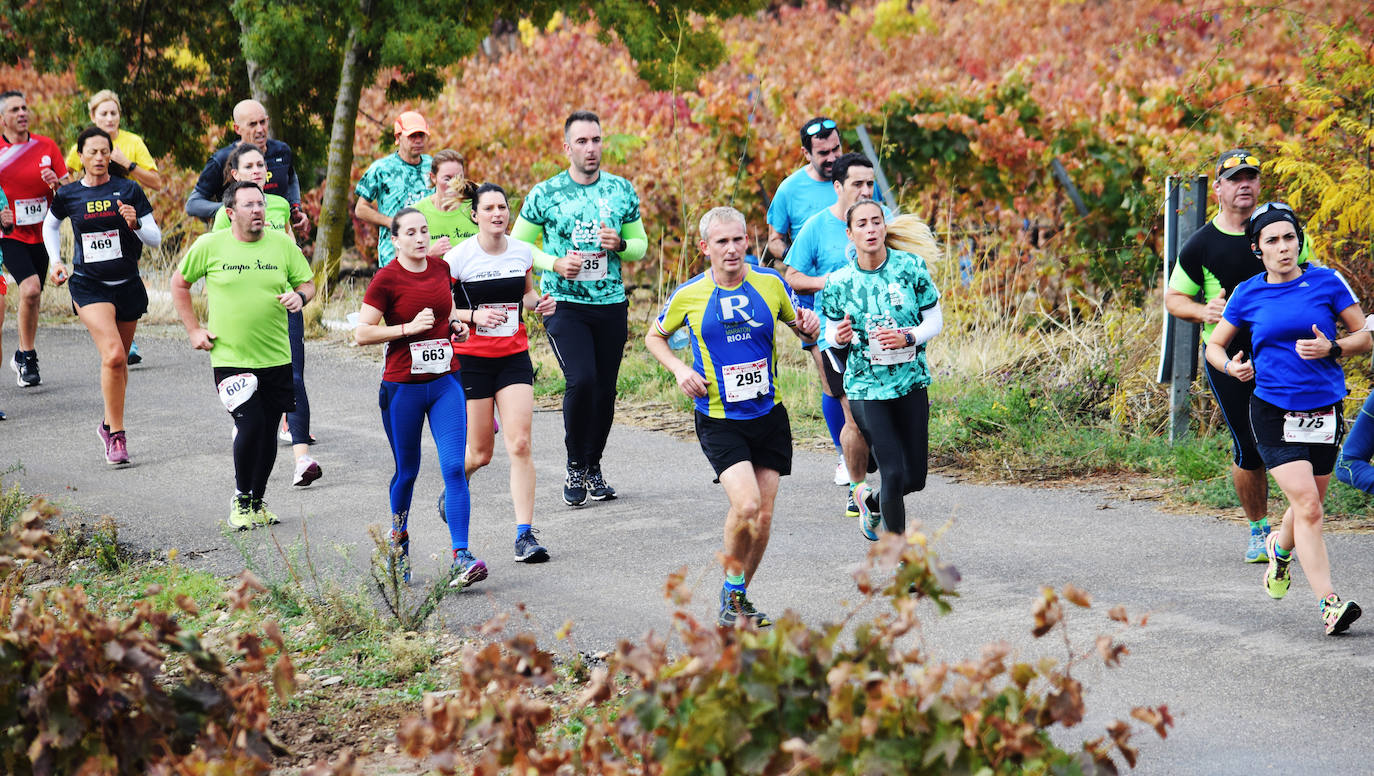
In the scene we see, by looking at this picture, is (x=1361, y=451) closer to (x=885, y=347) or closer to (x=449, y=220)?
(x=885, y=347)

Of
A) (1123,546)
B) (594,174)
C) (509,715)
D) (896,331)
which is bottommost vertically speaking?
(1123,546)

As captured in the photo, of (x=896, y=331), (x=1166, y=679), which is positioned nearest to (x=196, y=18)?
(x=896, y=331)

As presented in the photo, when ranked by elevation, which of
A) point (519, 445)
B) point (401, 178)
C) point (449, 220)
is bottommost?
point (519, 445)

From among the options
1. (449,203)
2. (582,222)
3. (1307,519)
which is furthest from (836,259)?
(1307,519)

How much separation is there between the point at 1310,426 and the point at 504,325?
350cm

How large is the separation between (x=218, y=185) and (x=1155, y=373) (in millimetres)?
5844

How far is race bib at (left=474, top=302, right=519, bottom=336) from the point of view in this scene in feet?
21.9

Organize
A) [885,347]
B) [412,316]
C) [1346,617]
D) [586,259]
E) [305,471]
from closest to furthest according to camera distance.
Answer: [1346,617] < [885,347] < [412,316] < [586,259] < [305,471]

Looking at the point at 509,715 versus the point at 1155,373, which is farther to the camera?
the point at 1155,373

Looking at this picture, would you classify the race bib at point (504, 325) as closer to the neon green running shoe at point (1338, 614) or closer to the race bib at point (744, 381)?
the race bib at point (744, 381)

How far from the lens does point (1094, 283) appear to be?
1122cm

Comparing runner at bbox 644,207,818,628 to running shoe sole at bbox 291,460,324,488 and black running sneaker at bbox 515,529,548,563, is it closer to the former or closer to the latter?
black running sneaker at bbox 515,529,548,563

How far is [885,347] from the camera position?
593 cm

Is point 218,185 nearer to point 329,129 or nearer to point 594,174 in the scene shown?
point 594,174
